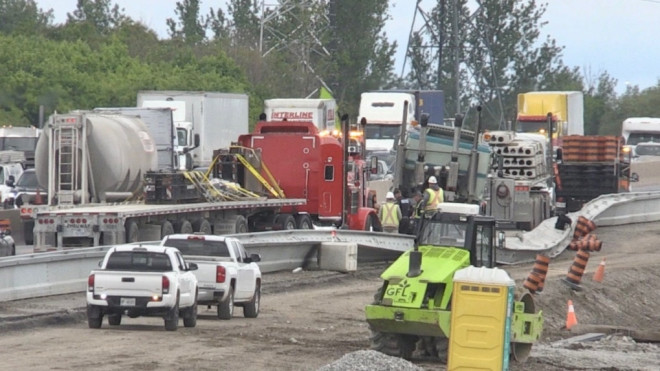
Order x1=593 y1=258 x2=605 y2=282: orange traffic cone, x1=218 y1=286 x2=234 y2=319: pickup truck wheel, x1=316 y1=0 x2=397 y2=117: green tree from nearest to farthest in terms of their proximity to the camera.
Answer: x1=218 y1=286 x2=234 y2=319: pickup truck wheel
x1=593 y1=258 x2=605 y2=282: orange traffic cone
x1=316 y1=0 x2=397 y2=117: green tree

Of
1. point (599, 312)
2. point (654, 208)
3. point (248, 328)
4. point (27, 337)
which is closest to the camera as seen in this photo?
point (27, 337)

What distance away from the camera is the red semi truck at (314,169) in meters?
40.3

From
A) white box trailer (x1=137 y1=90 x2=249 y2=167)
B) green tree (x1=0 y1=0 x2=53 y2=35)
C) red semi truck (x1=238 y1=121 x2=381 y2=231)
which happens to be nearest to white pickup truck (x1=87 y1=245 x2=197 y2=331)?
red semi truck (x1=238 y1=121 x2=381 y2=231)

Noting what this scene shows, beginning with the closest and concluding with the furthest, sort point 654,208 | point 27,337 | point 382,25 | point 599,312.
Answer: point 27,337 < point 599,312 < point 654,208 < point 382,25

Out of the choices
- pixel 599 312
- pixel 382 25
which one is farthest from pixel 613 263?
pixel 382 25

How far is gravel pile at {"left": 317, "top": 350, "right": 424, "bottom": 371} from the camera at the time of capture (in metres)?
16.7

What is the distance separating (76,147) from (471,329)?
19749 millimetres

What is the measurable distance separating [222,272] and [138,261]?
7.45ft

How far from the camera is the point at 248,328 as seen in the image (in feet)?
79.2

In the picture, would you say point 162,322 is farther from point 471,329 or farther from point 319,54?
point 319,54

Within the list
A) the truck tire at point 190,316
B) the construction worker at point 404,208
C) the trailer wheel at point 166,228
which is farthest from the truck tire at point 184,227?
the truck tire at point 190,316

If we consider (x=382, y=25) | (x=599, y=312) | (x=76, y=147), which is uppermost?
(x=382, y=25)

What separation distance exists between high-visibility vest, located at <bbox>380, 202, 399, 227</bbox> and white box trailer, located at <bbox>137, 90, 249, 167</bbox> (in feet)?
38.5

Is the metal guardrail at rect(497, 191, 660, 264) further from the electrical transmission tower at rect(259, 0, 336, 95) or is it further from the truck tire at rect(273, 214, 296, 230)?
the electrical transmission tower at rect(259, 0, 336, 95)
